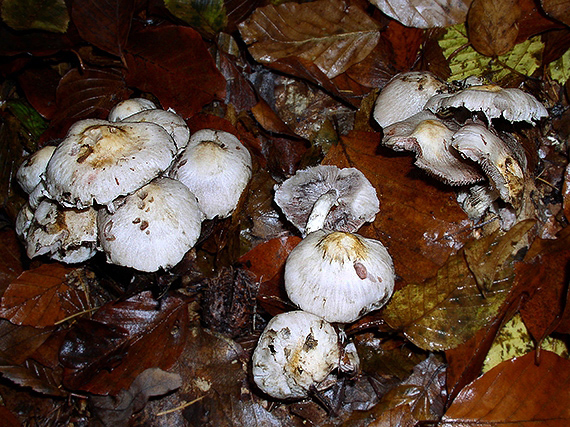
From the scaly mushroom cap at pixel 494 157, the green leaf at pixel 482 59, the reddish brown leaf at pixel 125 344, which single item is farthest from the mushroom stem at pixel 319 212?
the green leaf at pixel 482 59

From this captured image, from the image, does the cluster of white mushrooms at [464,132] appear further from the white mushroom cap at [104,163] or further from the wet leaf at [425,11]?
the white mushroom cap at [104,163]

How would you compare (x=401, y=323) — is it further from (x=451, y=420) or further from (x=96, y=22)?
(x=96, y=22)

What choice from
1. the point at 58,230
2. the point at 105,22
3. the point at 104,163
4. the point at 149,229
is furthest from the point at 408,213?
the point at 105,22

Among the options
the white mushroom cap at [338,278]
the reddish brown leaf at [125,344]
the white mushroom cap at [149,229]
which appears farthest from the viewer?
the reddish brown leaf at [125,344]

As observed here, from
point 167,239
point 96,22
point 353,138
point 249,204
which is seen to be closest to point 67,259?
point 167,239

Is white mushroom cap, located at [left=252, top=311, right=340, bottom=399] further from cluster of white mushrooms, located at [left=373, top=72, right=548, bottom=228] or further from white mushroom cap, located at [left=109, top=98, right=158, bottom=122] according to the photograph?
white mushroom cap, located at [left=109, top=98, right=158, bottom=122]

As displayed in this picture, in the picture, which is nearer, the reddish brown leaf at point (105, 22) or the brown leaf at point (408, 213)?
the brown leaf at point (408, 213)

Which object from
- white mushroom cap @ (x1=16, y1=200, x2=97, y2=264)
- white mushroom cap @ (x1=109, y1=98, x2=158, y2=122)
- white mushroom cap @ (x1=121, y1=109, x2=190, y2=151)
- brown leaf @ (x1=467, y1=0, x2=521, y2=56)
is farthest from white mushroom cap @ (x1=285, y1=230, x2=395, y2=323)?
brown leaf @ (x1=467, y1=0, x2=521, y2=56)

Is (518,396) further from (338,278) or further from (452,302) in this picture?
(338,278)
